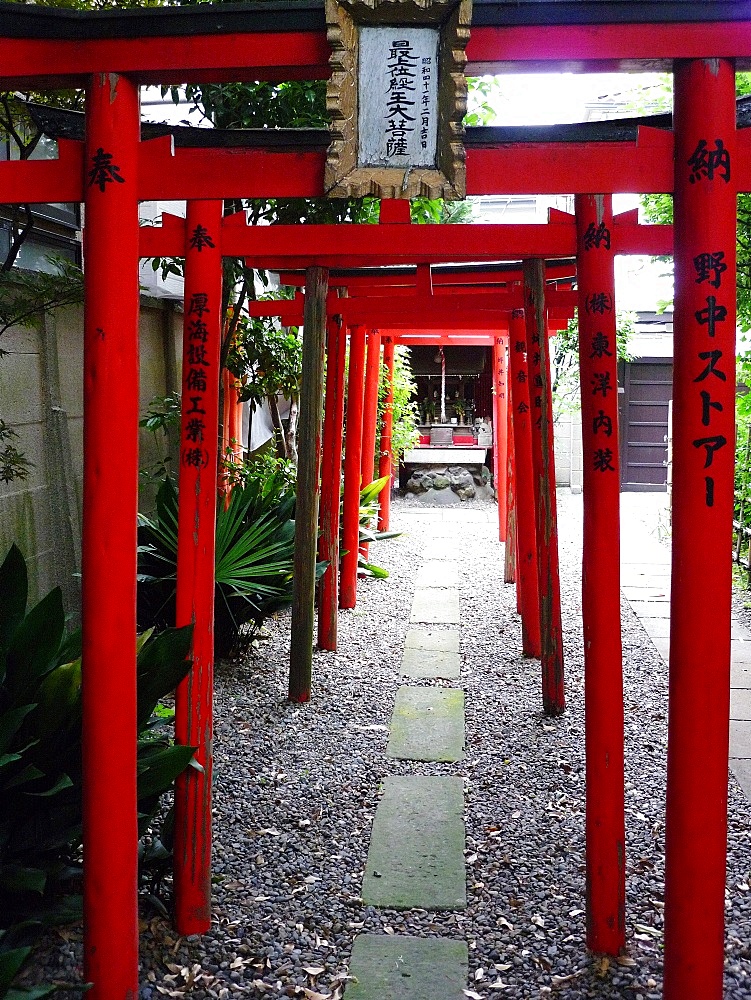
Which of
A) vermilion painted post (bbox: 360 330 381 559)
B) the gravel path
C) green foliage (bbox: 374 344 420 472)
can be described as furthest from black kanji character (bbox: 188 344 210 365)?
green foliage (bbox: 374 344 420 472)

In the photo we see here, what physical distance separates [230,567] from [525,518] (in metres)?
1.81

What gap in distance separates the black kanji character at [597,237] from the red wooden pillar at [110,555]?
1.44m

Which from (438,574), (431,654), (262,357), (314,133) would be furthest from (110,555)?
(438,574)

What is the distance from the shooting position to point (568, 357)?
13.2m

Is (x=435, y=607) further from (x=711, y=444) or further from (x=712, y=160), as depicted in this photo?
(x=712, y=160)

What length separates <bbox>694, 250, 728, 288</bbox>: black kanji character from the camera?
2342mm

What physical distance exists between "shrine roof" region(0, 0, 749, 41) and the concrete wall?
2.73m

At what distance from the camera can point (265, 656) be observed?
607cm

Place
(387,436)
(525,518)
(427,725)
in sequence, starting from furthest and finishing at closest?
1. (387,436)
2. (525,518)
3. (427,725)

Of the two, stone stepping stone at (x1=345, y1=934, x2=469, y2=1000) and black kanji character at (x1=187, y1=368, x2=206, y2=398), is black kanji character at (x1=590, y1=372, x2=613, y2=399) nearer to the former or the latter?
black kanji character at (x1=187, y1=368, x2=206, y2=398)

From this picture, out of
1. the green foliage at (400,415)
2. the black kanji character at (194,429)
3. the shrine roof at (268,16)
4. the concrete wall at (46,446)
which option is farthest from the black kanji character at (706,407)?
the green foliage at (400,415)

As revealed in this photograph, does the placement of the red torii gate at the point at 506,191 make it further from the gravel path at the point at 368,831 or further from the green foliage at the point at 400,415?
the green foliage at the point at 400,415

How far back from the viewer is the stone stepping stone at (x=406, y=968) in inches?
109

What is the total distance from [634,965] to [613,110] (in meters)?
14.1
